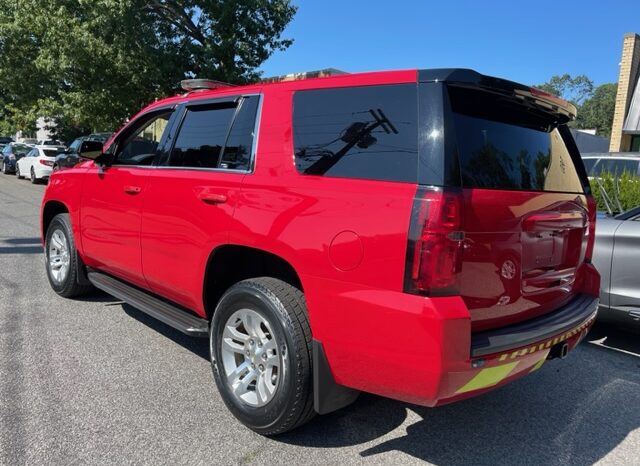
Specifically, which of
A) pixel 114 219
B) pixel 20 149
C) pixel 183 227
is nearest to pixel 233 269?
pixel 183 227

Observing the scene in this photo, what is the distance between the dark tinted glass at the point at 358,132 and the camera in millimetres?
2516

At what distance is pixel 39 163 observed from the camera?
19922 millimetres

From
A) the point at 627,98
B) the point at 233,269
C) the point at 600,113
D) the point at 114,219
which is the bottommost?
the point at 233,269

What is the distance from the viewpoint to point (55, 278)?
5.50 metres

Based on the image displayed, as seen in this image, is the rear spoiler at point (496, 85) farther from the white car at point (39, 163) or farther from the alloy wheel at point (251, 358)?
the white car at point (39, 163)

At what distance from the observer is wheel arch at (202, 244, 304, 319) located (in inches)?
126

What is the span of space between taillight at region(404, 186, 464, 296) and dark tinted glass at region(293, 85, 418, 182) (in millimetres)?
169

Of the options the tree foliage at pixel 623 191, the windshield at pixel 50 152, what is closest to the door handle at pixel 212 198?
the tree foliage at pixel 623 191

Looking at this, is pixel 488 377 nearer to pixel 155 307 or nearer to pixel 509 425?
pixel 509 425

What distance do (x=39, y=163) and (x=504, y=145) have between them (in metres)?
20.8

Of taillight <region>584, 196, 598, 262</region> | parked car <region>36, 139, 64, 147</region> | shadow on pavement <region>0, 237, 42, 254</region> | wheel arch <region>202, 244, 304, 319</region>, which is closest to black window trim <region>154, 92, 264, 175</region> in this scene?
wheel arch <region>202, 244, 304, 319</region>

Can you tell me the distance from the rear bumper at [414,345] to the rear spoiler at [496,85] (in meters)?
1.01

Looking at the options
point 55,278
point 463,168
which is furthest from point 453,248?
point 55,278

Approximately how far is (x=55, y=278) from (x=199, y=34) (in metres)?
14.2
